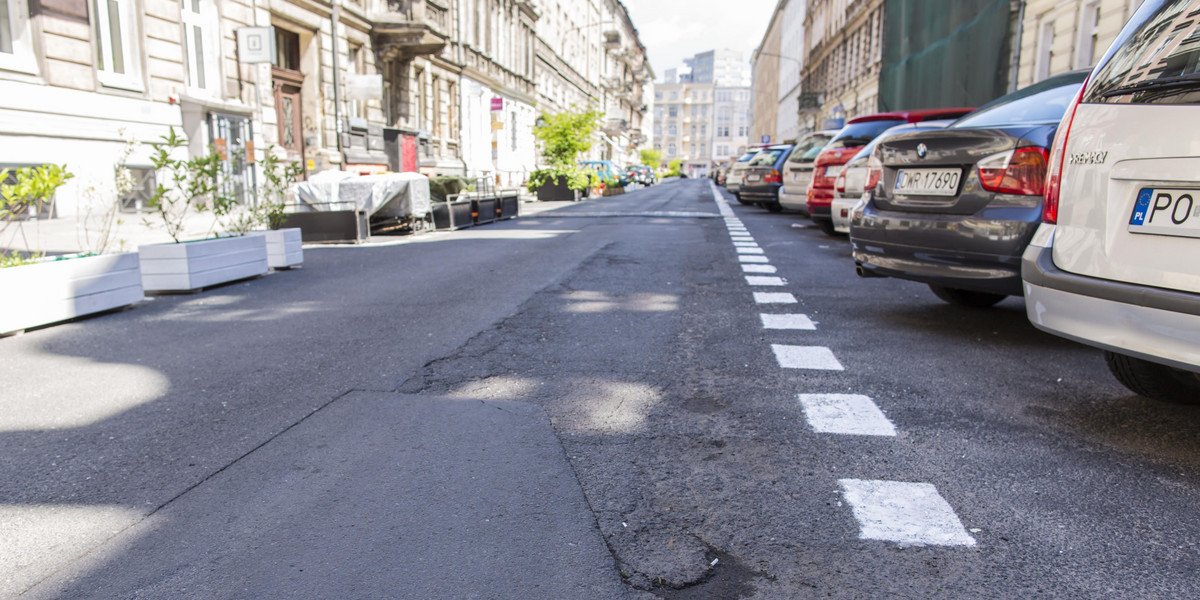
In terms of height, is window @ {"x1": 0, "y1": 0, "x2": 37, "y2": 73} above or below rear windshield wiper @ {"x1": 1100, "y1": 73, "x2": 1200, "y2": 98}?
above

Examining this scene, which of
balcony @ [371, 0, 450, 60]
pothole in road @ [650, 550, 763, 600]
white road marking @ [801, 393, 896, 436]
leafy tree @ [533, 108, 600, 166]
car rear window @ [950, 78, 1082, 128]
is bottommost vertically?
pothole in road @ [650, 550, 763, 600]

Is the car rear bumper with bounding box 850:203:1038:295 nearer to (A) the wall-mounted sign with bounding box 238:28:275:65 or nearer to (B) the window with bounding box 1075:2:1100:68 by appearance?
(B) the window with bounding box 1075:2:1100:68

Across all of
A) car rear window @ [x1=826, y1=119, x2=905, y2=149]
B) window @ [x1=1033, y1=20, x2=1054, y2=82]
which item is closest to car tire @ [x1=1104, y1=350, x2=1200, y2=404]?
car rear window @ [x1=826, y1=119, x2=905, y2=149]

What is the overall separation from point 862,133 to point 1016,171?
7.71 m

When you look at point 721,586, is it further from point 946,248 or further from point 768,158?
point 768,158

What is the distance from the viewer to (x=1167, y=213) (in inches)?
111

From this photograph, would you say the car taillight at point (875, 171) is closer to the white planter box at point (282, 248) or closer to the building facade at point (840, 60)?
the white planter box at point (282, 248)

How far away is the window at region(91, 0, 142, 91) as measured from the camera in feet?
49.1

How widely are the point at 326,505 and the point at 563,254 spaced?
312 inches

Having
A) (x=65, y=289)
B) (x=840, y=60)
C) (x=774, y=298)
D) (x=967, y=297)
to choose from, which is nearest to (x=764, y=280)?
(x=774, y=298)

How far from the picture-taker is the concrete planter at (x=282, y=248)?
9.18m

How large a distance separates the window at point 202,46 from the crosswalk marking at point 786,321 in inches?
616

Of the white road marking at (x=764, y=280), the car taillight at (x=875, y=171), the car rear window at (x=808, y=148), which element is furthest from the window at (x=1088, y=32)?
the car taillight at (x=875, y=171)

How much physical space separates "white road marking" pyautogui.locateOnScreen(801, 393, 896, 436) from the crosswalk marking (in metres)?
1.74
